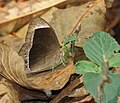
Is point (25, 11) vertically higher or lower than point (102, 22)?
higher

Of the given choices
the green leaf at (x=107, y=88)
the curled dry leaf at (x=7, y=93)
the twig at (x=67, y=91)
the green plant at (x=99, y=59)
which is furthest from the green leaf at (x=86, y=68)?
the curled dry leaf at (x=7, y=93)

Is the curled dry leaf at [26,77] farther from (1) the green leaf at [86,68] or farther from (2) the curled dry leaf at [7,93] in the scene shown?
(1) the green leaf at [86,68]

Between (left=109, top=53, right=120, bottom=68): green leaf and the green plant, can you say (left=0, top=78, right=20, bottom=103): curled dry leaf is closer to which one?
the green plant

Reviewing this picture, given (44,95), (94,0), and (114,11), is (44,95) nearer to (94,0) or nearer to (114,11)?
(94,0)

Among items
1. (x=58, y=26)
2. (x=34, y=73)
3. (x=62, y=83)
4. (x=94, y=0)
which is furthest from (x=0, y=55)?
(x=94, y=0)

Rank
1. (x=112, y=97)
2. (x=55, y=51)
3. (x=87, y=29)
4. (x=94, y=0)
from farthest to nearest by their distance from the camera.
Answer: (x=94, y=0), (x=87, y=29), (x=55, y=51), (x=112, y=97)

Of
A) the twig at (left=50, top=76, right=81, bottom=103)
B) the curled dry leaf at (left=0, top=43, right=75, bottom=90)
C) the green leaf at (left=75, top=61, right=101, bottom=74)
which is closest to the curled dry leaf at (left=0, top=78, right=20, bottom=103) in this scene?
the curled dry leaf at (left=0, top=43, right=75, bottom=90)

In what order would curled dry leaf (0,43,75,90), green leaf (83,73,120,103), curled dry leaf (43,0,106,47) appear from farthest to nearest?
curled dry leaf (43,0,106,47) < curled dry leaf (0,43,75,90) < green leaf (83,73,120,103)

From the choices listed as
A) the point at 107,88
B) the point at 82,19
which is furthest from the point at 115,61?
the point at 82,19
